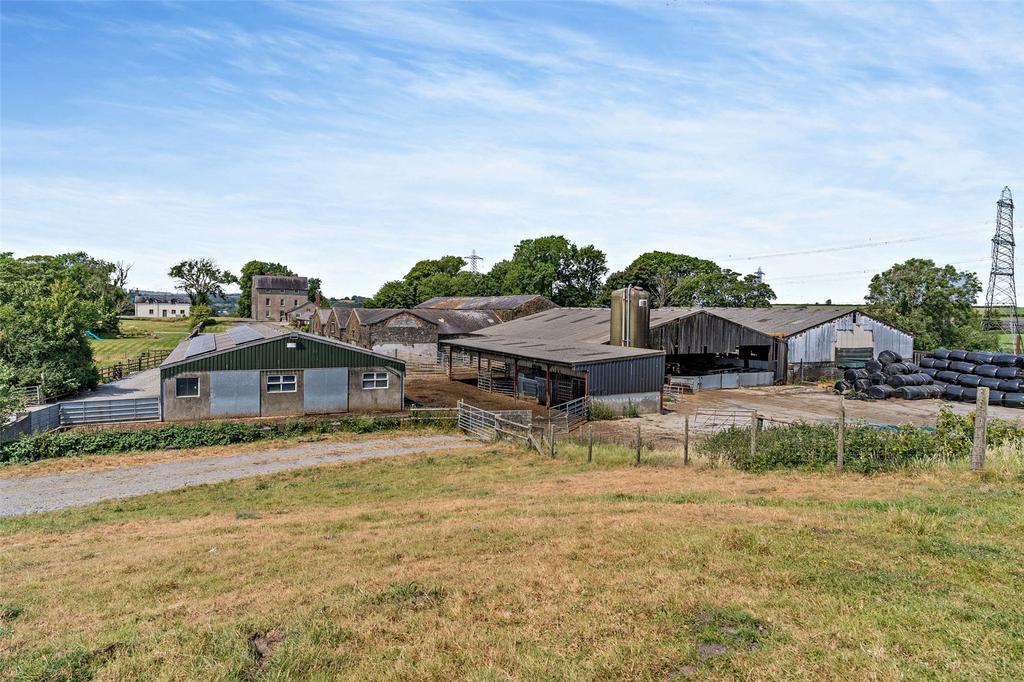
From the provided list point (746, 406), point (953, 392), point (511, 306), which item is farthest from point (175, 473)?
point (511, 306)

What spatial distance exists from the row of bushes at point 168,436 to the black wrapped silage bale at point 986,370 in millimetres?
36571

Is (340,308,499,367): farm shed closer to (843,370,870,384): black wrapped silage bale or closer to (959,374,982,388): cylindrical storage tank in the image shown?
(843,370,870,384): black wrapped silage bale

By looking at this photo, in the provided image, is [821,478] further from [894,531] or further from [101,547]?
[101,547]

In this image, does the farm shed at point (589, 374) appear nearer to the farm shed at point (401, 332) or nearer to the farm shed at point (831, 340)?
the farm shed at point (401, 332)

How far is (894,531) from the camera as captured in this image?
9797 mm

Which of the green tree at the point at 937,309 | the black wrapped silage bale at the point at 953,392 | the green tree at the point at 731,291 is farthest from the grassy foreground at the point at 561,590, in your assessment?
the green tree at the point at 731,291

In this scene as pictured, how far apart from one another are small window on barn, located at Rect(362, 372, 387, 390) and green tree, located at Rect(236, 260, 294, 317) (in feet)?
373

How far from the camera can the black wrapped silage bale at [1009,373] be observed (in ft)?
129

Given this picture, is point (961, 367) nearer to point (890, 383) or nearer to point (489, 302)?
point (890, 383)

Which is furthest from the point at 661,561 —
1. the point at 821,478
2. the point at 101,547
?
the point at 101,547

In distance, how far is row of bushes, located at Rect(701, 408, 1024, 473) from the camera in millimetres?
16109

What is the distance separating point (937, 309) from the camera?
58.0 meters

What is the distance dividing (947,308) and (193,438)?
62.3 m

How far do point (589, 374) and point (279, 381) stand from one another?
16501 mm
